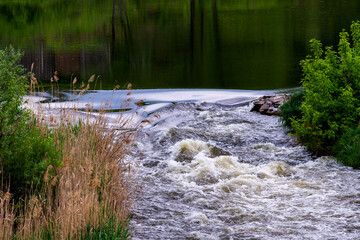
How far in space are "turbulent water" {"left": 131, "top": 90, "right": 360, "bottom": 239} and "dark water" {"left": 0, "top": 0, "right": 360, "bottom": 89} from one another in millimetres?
9434

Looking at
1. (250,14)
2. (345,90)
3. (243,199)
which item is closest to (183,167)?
(243,199)

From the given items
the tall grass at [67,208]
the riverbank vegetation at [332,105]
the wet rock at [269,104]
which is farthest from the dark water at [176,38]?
the tall grass at [67,208]

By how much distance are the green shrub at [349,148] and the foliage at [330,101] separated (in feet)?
0.86

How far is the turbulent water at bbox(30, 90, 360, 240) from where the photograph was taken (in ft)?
29.4

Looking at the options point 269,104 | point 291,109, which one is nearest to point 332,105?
point 291,109

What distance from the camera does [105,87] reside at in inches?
960

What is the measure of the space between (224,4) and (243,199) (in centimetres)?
5730

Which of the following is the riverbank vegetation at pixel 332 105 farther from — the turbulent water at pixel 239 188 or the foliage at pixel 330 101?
the turbulent water at pixel 239 188

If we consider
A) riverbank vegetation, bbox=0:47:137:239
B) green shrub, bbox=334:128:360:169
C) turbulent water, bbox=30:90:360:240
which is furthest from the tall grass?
green shrub, bbox=334:128:360:169

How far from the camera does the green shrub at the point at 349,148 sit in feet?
39.0

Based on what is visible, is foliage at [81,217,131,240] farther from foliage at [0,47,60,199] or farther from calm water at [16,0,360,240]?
foliage at [0,47,60,199]

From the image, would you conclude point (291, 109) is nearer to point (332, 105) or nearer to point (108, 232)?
point (332, 105)

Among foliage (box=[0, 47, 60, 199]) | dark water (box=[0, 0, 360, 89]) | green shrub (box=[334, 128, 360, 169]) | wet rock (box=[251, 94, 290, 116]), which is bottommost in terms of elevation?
green shrub (box=[334, 128, 360, 169])

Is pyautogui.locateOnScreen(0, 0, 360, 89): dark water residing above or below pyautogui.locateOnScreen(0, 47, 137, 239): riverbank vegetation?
above
